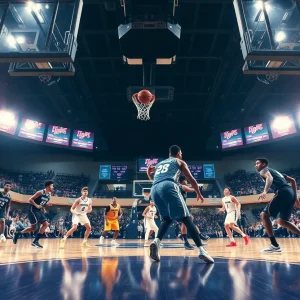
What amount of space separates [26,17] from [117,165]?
20.4 meters

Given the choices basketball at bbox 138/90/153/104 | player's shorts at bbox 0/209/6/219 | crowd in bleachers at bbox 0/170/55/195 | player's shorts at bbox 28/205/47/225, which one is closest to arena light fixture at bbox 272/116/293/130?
basketball at bbox 138/90/153/104

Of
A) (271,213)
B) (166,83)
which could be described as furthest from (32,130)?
(271,213)

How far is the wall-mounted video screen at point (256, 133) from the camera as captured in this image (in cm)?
1870

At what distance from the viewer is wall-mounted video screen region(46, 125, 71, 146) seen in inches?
737

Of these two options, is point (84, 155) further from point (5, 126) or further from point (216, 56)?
point (216, 56)

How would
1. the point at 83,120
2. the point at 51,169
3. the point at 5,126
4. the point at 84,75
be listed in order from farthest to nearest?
the point at 51,169, the point at 83,120, the point at 5,126, the point at 84,75

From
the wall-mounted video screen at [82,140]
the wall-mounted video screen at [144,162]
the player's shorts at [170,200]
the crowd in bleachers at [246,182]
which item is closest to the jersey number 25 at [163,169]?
the player's shorts at [170,200]

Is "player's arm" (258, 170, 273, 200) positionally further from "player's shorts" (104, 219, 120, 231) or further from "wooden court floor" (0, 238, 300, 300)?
"player's shorts" (104, 219, 120, 231)

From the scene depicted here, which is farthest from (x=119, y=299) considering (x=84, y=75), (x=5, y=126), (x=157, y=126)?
(x=157, y=126)

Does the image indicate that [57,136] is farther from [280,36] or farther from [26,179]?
[280,36]

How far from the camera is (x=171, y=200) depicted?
3279mm

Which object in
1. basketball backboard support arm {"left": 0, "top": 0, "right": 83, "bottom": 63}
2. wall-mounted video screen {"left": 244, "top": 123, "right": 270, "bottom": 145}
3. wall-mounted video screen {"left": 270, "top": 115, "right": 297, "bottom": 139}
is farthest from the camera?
wall-mounted video screen {"left": 244, "top": 123, "right": 270, "bottom": 145}

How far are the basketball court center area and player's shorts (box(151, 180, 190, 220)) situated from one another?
67cm

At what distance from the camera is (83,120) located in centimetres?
2200
